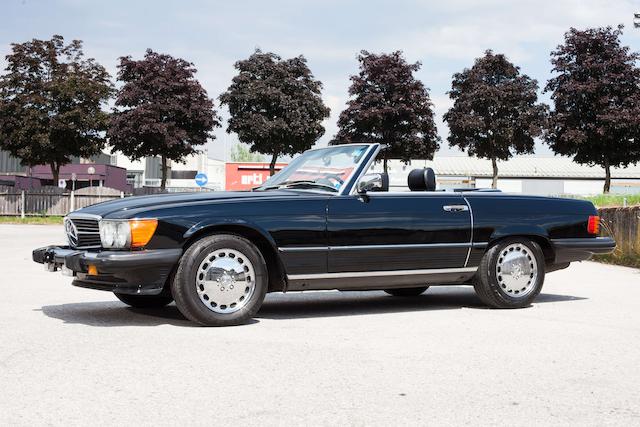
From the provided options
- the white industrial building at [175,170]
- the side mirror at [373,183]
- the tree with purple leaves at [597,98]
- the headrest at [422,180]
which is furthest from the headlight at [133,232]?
the white industrial building at [175,170]

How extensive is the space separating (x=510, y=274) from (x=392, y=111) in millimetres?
37049

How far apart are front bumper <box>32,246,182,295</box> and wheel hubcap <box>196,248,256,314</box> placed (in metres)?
0.26

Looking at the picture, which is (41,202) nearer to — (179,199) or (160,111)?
(160,111)

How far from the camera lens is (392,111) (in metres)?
44.6

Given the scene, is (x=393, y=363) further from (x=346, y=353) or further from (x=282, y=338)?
(x=282, y=338)

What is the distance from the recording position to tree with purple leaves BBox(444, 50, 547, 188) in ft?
150

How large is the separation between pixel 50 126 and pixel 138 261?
35308 millimetres

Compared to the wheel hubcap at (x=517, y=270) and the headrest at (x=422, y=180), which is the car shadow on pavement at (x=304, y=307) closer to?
the wheel hubcap at (x=517, y=270)

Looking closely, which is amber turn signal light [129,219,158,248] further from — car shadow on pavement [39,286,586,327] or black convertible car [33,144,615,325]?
car shadow on pavement [39,286,586,327]

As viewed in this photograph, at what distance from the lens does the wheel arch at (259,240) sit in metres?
6.71

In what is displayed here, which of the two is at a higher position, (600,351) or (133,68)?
(133,68)

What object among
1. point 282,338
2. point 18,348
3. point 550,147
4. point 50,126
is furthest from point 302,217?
point 550,147

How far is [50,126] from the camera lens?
39656 millimetres

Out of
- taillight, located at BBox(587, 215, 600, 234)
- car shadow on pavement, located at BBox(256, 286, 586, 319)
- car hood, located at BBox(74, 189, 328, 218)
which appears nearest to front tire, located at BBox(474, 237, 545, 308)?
car shadow on pavement, located at BBox(256, 286, 586, 319)
